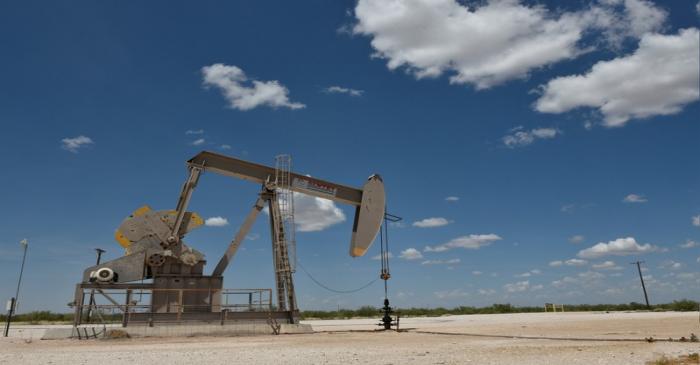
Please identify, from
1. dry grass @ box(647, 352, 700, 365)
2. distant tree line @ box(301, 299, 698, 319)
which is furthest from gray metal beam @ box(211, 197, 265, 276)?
distant tree line @ box(301, 299, 698, 319)

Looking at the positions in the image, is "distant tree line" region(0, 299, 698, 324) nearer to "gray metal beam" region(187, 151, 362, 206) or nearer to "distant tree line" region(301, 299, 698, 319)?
"distant tree line" region(301, 299, 698, 319)

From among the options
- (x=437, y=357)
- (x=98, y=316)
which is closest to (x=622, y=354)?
(x=437, y=357)

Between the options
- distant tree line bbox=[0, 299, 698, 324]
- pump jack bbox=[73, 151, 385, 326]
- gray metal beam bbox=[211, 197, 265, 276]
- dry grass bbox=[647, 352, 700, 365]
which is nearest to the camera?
dry grass bbox=[647, 352, 700, 365]

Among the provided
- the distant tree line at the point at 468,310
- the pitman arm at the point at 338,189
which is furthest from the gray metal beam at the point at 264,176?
the distant tree line at the point at 468,310

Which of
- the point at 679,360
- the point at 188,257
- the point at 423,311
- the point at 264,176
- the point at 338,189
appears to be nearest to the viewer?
the point at 679,360

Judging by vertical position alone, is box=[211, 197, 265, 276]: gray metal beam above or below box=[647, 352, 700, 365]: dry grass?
above

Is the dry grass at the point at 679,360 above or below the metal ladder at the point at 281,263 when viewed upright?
below

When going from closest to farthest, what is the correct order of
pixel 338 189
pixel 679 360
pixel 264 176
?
pixel 679 360 → pixel 264 176 → pixel 338 189

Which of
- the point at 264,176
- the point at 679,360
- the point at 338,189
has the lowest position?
the point at 679,360

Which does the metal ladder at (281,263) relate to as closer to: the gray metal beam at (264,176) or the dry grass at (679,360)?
the gray metal beam at (264,176)

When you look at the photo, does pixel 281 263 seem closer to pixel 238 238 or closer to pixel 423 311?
pixel 238 238

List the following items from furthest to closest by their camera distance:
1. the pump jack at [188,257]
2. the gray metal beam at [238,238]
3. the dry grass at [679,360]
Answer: the gray metal beam at [238,238] < the pump jack at [188,257] < the dry grass at [679,360]

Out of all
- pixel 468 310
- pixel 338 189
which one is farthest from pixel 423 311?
pixel 338 189

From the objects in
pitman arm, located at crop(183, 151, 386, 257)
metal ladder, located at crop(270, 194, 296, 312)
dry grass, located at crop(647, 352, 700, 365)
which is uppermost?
pitman arm, located at crop(183, 151, 386, 257)
